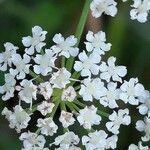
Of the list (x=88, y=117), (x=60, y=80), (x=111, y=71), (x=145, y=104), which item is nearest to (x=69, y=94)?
(x=60, y=80)

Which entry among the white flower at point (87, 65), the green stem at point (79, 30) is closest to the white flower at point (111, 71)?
the white flower at point (87, 65)

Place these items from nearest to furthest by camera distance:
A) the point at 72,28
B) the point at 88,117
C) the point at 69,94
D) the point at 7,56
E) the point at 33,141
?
the point at 69,94, the point at 88,117, the point at 33,141, the point at 7,56, the point at 72,28

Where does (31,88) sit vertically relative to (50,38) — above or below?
below

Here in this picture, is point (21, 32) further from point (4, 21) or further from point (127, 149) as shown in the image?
point (127, 149)

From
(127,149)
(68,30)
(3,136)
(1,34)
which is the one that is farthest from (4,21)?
(127,149)

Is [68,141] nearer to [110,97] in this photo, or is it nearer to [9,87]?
[110,97]

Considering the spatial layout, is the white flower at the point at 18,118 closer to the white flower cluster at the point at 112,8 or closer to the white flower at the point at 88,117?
the white flower at the point at 88,117
